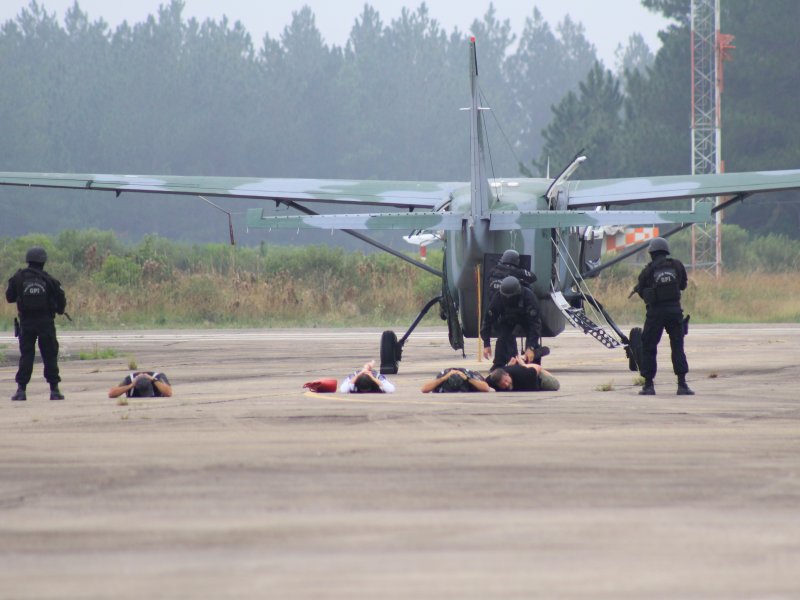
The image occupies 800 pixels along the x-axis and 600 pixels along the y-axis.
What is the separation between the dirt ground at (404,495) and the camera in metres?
6.63

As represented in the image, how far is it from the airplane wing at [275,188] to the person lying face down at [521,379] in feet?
21.8

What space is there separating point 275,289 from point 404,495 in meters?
34.5

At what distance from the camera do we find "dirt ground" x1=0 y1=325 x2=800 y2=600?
21.7 feet

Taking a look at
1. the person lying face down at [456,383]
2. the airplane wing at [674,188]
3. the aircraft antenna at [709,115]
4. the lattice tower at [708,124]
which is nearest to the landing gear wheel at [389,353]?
the airplane wing at [674,188]

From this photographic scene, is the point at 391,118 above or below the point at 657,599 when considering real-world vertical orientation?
above

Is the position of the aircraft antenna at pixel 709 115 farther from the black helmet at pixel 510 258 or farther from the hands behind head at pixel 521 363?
the hands behind head at pixel 521 363

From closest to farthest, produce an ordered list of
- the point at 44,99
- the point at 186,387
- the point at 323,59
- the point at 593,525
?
the point at 593,525
the point at 186,387
the point at 44,99
the point at 323,59

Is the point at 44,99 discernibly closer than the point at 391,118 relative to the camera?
Yes

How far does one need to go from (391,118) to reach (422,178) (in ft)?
28.0

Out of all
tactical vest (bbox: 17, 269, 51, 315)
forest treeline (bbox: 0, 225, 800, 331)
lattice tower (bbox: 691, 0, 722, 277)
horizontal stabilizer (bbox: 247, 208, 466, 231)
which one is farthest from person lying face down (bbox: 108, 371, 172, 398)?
lattice tower (bbox: 691, 0, 722, 277)

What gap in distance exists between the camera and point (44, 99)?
393 ft

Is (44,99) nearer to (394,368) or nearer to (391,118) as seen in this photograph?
(391,118)

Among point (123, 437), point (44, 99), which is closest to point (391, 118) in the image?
point (44, 99)

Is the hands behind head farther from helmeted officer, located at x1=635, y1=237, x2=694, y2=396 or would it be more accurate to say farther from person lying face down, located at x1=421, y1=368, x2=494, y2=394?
helmeted officer, located at x1=635, y1=237, x2=694, y2=396
